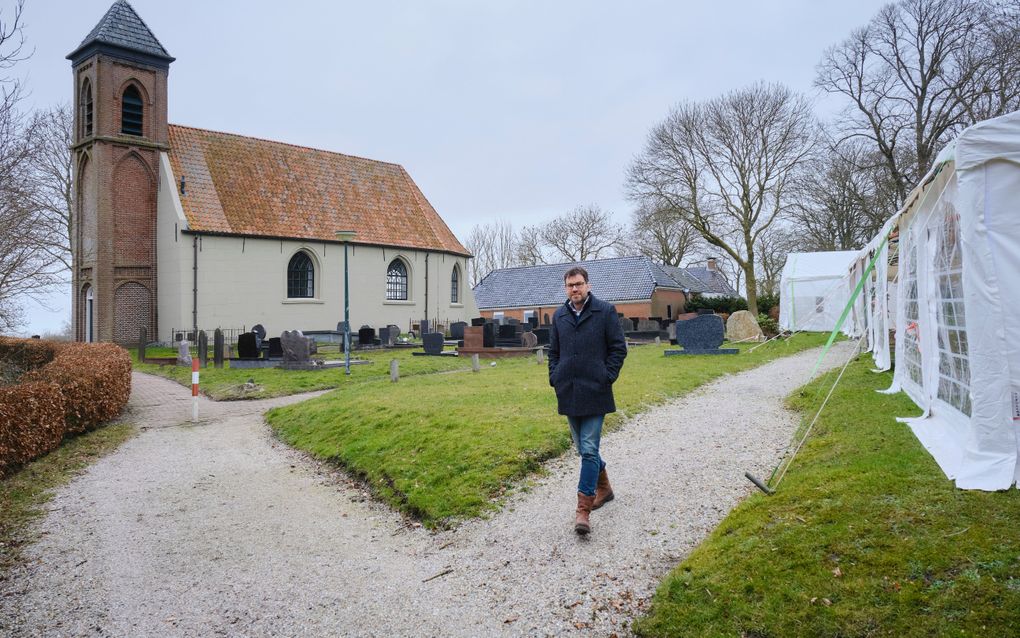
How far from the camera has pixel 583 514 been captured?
5.18 m

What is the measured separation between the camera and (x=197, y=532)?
239 inches

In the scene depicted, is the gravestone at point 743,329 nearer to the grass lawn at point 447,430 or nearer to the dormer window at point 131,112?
the grass lawn at point 447,430

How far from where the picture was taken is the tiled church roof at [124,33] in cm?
2658

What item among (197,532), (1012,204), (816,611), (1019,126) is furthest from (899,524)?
(197,532)

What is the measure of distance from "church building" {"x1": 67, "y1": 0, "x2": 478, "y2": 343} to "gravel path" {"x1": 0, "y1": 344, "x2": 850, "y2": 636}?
18529 mm

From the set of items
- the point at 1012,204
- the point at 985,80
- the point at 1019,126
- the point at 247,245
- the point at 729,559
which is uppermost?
the point at 985,80

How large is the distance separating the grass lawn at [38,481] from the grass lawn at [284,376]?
3726 millimetres

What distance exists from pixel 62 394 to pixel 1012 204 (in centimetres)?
1142

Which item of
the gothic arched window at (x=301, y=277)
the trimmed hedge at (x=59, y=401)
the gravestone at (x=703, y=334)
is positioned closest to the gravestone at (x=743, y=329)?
the gravestone at (x=703, y=334)

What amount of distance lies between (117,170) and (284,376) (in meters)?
16.7

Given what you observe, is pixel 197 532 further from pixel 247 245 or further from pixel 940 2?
pixel 940 2

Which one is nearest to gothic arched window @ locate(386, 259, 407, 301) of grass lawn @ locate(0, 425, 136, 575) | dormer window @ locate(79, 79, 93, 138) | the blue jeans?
dormer window @ locate(79, 79, 93, 138)

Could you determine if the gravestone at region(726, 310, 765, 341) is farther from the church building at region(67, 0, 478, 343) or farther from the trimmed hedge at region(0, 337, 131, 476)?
the trimmed hedge at region(0, 337, 131, 476)

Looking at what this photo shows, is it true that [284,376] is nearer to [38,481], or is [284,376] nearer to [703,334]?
[38,481]
